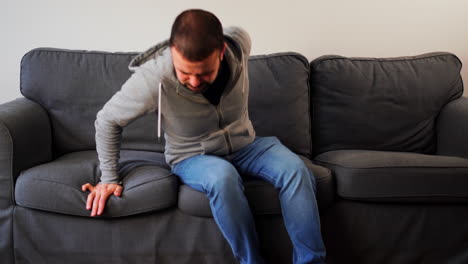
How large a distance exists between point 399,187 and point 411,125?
58 cm

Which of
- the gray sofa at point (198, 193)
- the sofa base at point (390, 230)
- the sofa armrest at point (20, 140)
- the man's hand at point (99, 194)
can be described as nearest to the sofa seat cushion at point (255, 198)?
the gray sofa at point (198, 193)

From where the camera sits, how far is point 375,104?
2180 millimetres

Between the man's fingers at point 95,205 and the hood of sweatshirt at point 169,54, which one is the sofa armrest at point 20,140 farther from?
the hood of sweatshirt at point 169,54

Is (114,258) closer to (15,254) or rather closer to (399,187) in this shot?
(15,254)

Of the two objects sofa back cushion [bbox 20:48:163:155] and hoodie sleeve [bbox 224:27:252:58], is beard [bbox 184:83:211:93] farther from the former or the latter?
sofa back cushion [bbox 20:48:163:155]

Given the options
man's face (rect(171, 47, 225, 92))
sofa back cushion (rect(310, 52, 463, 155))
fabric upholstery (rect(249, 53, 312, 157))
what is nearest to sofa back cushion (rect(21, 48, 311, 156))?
fabric upholstery (rect(249, 53, 312, 157))

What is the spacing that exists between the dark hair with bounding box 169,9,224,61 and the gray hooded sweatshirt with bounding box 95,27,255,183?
0.21 meters

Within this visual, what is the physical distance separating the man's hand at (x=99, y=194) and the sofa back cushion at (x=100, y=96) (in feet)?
1.63

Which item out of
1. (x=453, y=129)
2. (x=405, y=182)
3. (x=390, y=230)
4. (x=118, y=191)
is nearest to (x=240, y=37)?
(x=118, y=191)

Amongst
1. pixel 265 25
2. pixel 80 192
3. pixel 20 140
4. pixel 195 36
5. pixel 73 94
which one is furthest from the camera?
pixel 265 25

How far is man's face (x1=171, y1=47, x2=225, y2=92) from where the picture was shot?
135 centimetres

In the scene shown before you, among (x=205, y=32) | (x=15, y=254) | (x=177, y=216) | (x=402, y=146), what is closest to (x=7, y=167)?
(x=15, y=254)

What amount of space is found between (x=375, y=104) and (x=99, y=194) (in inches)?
51.0

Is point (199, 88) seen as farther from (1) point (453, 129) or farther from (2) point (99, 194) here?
(1) point (453, 129)
